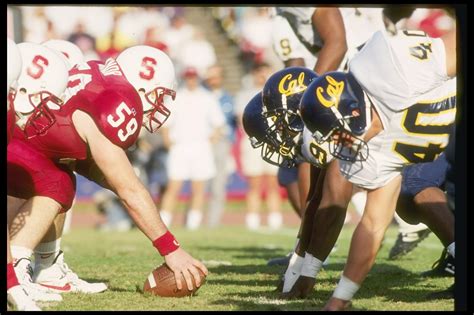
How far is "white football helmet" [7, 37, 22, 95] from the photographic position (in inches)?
158

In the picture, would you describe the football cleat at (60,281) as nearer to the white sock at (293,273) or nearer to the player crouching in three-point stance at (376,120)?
the white sock at (293,273)

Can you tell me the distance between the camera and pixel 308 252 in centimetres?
489

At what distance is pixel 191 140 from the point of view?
1274 centimetres

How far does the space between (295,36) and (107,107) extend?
85.3 inches

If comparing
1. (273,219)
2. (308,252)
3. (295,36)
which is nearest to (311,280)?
(308,252)

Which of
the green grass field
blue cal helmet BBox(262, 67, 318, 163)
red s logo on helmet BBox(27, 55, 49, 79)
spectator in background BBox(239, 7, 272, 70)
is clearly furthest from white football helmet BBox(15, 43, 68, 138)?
spectator in background BBox(239, 7, 272, 70)

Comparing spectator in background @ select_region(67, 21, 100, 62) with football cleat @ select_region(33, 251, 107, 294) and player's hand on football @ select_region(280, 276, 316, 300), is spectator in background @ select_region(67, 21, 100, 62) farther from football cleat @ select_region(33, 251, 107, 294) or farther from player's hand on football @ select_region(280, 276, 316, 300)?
player's hand on football @ select_region(280, 276, 316, 300)

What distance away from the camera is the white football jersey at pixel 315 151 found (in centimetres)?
454

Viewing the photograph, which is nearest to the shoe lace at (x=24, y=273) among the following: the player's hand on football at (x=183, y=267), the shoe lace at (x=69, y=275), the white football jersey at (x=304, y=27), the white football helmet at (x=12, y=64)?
the shoe lace at (x=69, y=275)

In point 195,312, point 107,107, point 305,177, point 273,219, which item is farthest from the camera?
point 273,219

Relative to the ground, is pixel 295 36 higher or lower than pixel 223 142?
higher
